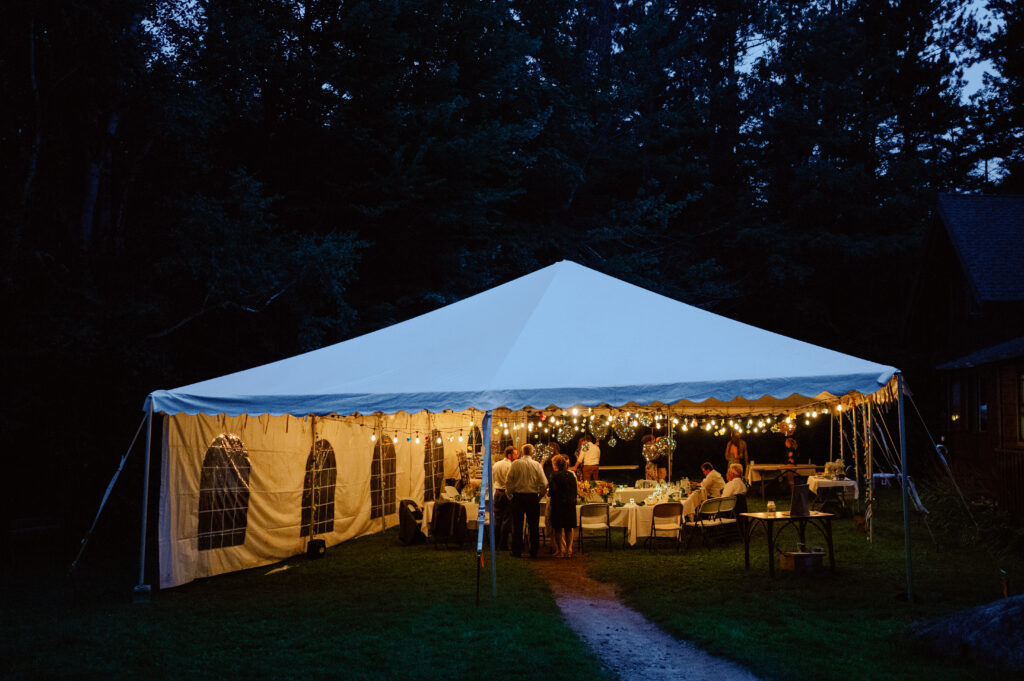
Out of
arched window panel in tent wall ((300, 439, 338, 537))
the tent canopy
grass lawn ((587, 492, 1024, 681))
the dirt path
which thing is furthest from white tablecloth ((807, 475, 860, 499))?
arched window panel in tent wall ((300, 439, 338, 537))

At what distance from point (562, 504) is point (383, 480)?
16.0 feet

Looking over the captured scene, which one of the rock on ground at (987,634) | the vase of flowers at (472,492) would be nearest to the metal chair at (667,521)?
the vase of flowers at (472,492)

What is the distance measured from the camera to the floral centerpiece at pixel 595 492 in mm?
13961

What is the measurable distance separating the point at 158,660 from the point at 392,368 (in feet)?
14.3

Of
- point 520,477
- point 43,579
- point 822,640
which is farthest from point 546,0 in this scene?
point 822,640

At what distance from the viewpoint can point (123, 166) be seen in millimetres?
15523

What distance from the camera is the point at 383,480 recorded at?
15953 millimetres

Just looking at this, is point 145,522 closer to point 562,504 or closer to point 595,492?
point 562,504

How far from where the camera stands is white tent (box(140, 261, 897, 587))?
9227 mm

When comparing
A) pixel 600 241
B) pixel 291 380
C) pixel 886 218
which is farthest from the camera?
pixel 886 218

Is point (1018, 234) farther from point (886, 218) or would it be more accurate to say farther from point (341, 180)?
point (341, 180)

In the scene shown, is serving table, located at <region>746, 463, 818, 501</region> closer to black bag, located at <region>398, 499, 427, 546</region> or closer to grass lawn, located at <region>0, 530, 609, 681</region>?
black bag, located at <region>398, 499, 427, 546</region>

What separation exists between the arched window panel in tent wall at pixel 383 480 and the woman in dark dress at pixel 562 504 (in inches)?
172

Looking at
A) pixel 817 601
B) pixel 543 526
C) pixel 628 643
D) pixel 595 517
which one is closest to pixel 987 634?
pixel 817 601
